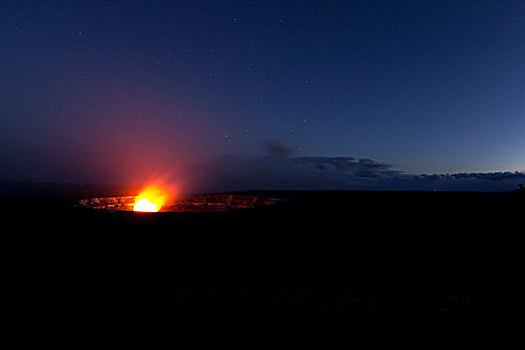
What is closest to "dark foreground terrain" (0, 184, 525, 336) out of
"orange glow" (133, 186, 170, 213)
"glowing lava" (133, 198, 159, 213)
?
"glowing lava" (133, 198, 159, 213)

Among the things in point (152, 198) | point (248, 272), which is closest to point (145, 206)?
point (152, 198)

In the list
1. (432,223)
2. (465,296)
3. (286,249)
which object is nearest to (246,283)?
(286,249)

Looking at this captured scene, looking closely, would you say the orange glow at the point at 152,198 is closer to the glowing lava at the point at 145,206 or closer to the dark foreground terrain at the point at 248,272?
the glowing lava at the point at 145,206

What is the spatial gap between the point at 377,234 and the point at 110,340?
7.43 feet

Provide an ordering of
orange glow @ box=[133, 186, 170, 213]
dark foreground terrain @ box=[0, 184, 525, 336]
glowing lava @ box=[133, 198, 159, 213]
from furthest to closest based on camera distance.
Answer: orange glow @ box=[133, 186, 170, 213] → glowing lava @ box=[133, 198, 159, 213] → dark foreground terrain @ box=[0, 184, 525, 336]

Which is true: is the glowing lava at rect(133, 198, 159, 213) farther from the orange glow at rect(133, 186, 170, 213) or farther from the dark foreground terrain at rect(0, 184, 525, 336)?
the dark foreground terrain at rect(0, 184, 525, 336)

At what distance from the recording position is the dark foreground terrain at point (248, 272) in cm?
194

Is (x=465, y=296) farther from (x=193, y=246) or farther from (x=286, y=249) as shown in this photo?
(x=193, y=246)

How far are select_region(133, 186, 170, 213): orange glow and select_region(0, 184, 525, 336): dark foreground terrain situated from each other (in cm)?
320

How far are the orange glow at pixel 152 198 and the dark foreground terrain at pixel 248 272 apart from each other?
3.20 metres

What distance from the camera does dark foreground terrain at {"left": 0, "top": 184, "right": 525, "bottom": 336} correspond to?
1937 millimetres

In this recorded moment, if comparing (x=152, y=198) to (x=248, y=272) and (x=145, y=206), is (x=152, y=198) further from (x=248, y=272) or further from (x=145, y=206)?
(x=248, y=272)

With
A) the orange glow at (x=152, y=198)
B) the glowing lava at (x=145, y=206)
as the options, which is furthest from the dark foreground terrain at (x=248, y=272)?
the orange glow at (x=152, y=198)

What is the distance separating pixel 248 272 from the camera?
230 cm
